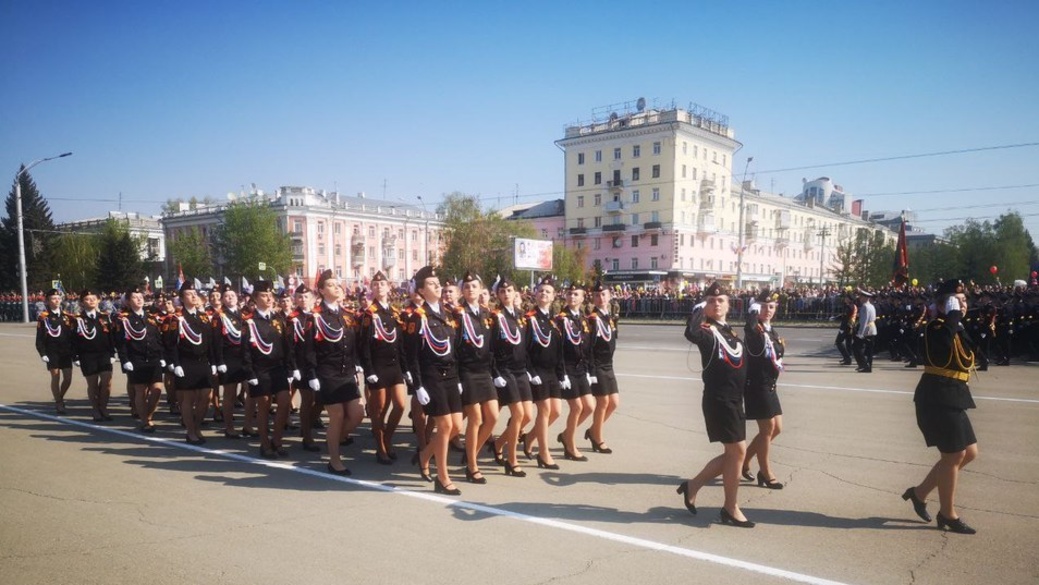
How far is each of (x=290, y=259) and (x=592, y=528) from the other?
71.5 metres

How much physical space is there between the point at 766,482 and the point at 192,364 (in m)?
7.39

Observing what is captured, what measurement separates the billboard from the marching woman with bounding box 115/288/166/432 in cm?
3509

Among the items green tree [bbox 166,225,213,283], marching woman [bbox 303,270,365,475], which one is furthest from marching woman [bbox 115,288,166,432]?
green tree [bbox 166,225,213,283]

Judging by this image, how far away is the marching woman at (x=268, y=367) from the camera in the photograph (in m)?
7.59

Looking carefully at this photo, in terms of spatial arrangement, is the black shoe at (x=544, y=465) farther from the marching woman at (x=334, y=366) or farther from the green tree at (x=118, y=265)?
the green tree at (x=118, y=265)

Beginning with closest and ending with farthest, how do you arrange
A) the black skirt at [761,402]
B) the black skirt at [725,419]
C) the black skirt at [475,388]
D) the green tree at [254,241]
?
the black skirt at [725,419] → the black skirt at [761,402] → the black skirt at [475,388] → the green tree at [254,241]

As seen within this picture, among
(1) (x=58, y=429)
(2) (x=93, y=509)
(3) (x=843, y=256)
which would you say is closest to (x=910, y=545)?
(2) (x=93, y=509)

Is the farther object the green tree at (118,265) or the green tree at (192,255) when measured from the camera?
the green tree at (192,255)

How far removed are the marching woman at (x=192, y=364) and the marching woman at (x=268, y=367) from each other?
96cm

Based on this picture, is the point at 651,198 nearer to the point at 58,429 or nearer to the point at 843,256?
the point at 843,256

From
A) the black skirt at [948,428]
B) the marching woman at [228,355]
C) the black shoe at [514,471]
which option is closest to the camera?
the black skirt at [948,428]

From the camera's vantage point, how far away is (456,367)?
639 cm

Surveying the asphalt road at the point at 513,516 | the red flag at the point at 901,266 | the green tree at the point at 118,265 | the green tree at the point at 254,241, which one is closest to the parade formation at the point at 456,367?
the asphalt road at the point at 513,516

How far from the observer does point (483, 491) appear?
6.15 m
